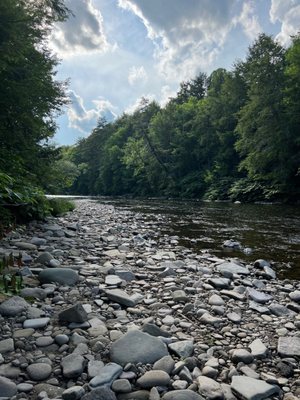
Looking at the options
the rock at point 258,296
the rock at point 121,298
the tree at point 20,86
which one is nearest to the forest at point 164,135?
the tree at point 20,86

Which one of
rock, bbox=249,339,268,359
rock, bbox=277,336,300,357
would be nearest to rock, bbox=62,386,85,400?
rock, bbox=249,339,268,359

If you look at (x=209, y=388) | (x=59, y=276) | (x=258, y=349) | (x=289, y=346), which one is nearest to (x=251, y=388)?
(x=209, y=388)

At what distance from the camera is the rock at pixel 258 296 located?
4.02m

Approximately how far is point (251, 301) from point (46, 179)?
26.0 feet

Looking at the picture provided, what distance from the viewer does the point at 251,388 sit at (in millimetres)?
2178

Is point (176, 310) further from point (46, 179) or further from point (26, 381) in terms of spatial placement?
point (46, 179)

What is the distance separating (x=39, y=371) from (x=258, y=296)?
2.91 metres

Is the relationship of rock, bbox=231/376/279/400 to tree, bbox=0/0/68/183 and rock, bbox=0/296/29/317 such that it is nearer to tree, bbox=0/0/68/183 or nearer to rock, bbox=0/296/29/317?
rock, bbox=0/296/29/317

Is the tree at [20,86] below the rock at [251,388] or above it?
above

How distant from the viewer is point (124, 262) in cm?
569

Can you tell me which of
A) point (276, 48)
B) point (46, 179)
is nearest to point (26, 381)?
point (46, 179)

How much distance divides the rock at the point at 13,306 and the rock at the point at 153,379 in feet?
5.05

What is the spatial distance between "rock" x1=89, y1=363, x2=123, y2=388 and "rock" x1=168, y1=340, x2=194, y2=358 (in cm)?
55

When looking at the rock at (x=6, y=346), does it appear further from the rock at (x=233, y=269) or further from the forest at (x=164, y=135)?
the rock at (x=233, y=269)
